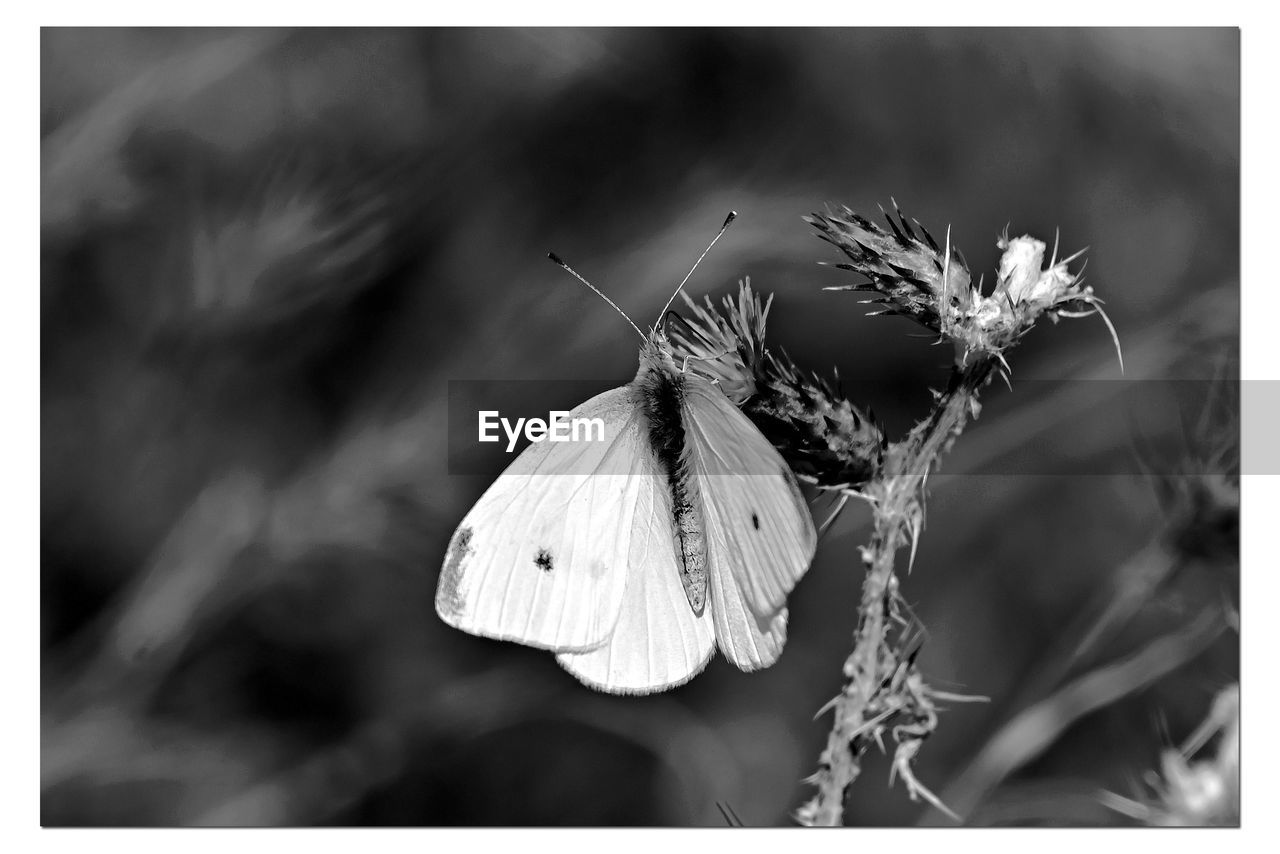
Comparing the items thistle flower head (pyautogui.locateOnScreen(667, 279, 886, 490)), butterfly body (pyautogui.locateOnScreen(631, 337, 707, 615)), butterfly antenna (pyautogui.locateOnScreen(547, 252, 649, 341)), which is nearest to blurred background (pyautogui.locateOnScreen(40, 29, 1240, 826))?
butterfly antenna (pyautogui.locateOnScreen(547, 252, 649, 341))

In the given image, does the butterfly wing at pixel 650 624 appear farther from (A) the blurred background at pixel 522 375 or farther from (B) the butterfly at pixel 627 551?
(A) the blurred background at pixel 522 375

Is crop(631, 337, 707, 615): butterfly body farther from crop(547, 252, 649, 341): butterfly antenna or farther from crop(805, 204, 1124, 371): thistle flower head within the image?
crop(805, 204, 1124, 371): thistle flower head

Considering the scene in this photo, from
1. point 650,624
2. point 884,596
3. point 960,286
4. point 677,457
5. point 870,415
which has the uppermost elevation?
point 960,286

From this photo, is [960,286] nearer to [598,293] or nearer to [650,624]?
[650,624]

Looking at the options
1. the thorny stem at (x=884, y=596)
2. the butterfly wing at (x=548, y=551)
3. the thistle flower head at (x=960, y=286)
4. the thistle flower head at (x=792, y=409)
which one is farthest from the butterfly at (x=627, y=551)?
the thistle flower head at (x=960, y=286)

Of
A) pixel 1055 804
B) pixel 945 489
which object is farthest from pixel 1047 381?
pixel 1055 804

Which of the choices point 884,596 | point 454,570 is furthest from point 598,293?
point 884,596
